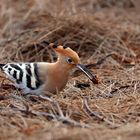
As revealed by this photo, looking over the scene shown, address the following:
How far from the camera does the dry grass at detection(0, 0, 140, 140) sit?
4.25m

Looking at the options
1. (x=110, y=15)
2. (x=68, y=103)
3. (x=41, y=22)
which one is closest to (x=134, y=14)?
(x=110, y=15)

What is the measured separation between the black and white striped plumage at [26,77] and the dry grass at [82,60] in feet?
0.29

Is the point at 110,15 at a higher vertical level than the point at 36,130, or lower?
higher

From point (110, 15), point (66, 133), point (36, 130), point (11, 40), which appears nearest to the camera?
point (66, 133)

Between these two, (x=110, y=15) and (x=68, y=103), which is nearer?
(x=68, y=103)

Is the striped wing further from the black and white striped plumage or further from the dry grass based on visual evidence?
the dry grass

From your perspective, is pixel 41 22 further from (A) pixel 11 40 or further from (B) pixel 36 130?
(B) pixel 36 130

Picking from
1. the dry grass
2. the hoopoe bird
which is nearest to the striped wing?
the hoopoe bird

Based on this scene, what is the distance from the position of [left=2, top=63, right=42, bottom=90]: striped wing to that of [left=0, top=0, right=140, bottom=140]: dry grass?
0.37 ft

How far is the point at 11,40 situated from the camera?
7.61m

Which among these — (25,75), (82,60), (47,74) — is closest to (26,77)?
(25,75)

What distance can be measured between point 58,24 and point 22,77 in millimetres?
2741

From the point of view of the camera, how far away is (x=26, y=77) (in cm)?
506

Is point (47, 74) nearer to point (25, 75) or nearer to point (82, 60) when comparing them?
point (25, 75)
